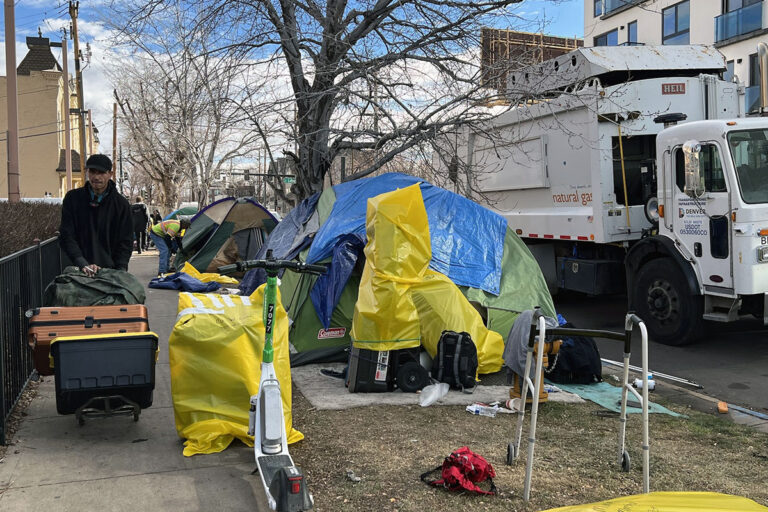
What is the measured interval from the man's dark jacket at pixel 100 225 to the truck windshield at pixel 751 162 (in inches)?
255

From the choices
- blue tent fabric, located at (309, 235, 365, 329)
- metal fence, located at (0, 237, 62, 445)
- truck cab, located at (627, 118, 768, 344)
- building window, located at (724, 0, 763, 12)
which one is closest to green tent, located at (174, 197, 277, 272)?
blue tent fabric, located at (309, 235, 365, 329)

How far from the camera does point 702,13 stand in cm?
2406

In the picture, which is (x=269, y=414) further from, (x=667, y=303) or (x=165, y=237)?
(x=165, y=237)

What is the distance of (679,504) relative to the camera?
2.28 m

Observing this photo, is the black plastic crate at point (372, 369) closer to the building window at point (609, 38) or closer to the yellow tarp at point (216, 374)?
the yellow tarp at point (216, 374)

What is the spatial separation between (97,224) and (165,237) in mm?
9605

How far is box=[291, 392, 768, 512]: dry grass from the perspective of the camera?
3711 mm

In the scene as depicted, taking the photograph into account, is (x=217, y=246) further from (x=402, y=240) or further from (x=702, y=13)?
(x=702, y=13)

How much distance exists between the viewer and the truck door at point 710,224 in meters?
7.40

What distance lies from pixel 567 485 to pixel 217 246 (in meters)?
11.3

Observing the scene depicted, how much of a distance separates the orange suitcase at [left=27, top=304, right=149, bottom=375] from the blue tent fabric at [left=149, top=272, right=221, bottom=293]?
7.32 meters

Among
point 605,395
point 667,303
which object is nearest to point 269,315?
point 605,395

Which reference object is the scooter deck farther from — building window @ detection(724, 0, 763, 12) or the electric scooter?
building window @ detection(724, 0, 763, 12)

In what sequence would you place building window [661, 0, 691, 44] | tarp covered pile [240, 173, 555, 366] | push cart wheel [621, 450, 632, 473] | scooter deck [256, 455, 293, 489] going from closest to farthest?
1. scooter deck [256, 455, 293, 489]
2. push cart wheel [621, 450, 632, 473]
3. tarp covered pile [240, 173, 555, 366]
4. building window [661, 0, 691, 44]
